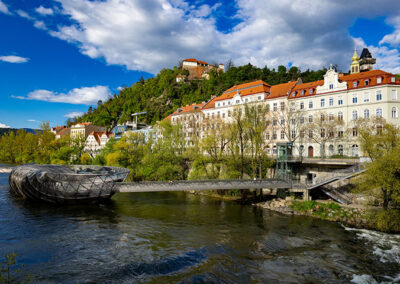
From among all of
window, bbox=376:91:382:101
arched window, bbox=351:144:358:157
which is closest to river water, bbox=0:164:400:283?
arched window, bbox=351:144:358:157

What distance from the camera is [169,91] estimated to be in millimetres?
93375

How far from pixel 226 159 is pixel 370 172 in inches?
693

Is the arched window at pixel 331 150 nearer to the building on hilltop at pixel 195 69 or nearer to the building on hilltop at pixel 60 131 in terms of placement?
the building on hilltop at pixel 195 69

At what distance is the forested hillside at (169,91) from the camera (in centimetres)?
7804

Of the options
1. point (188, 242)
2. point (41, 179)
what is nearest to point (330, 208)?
point (188, 242)

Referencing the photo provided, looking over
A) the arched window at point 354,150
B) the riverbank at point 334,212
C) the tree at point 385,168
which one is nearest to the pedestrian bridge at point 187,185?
the riverbank at point 334,212

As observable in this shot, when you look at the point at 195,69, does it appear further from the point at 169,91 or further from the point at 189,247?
the point at 189,247

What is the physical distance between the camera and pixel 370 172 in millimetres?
19031

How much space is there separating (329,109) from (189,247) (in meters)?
31.2

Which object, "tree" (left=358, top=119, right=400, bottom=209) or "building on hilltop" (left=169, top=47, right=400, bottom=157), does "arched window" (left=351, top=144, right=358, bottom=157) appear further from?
"tree" (left=358, top=119, right=400, bottom=209)

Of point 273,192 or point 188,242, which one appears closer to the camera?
point 188,242

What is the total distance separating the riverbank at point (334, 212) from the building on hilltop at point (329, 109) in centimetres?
1058

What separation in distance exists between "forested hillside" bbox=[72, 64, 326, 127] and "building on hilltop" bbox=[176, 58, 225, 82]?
12.3 feet

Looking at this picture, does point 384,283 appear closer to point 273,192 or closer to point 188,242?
point 188,242
